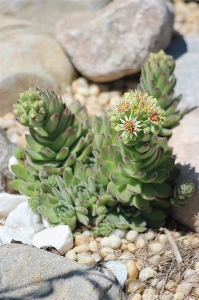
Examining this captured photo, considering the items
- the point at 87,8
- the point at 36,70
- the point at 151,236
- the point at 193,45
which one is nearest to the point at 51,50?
the point at 36,70

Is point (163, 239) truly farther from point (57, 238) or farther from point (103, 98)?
point (103, 98)

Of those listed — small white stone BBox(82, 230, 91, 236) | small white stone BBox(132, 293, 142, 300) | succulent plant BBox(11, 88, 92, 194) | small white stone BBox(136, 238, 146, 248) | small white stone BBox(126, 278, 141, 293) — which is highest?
succulent plant BBox(11, 88, 92, 194)

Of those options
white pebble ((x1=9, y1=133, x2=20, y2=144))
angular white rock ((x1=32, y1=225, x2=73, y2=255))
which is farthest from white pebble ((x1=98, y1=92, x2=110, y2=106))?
angular white rock ((x1=32, y1=225, x2=73, y2=255))

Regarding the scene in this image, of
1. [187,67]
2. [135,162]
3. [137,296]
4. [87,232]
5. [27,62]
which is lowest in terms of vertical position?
[87,232]

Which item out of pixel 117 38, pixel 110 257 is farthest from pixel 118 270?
pixel 117 38

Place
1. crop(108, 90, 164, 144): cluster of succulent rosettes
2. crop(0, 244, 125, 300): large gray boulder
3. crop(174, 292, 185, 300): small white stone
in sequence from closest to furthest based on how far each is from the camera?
1. crop(0, 244, 125, 300): large gray boulder
2. crop(108, 90, 164, 144): cluster of succulent rosettes
3. crop(174, 292, 185, 300): small white stone

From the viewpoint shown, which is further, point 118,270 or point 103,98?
point 103,98

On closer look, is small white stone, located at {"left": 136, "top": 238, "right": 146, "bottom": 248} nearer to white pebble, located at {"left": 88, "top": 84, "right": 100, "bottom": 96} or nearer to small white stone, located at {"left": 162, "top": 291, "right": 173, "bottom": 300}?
small white stone, located at {"left": 162, "top": 291, "right": 173, "bottom": 300}

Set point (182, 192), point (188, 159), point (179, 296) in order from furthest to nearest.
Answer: point (188, 159) → point (182, 192) → point (179, 296)

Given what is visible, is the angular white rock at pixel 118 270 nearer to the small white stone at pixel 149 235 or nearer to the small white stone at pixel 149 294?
the small white stone at pixel 149 294
